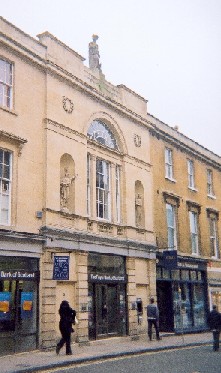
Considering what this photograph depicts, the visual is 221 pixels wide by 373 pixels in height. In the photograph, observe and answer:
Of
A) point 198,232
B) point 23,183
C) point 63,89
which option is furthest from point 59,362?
point 198,232

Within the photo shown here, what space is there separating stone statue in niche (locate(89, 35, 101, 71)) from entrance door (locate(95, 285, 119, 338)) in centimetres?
1005

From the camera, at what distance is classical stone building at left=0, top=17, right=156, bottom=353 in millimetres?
14422

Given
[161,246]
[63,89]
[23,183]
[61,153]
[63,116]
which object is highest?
[63,89]

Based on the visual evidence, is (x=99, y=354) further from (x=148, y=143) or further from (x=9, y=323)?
(x=148, y=143)

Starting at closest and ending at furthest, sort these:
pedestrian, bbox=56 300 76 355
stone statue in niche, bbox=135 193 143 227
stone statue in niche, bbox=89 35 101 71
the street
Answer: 1. the street
2. pedestrian, bbox=56 300 76 355
3. stone statue in niche, bbox=89 35 101 71
4. stone statue in niche, bbox=135 193 143 227

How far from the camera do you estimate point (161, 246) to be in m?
21.8

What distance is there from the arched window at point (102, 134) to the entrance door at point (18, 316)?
23.9ft

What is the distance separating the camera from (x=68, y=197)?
1711 centimetres

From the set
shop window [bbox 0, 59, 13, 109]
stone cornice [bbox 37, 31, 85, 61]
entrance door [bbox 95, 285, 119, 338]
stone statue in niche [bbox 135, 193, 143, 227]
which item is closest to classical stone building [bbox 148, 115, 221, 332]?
stone statue in niche [bbox 135, 193, 143, 227]

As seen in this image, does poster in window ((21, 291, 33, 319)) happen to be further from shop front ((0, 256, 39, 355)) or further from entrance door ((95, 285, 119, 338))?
entrance door ((95, 285, 119, 338))

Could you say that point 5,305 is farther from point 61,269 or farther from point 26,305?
point 61,269

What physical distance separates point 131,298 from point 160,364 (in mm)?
7420

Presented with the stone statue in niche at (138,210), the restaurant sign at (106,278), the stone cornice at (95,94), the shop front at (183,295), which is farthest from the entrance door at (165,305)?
the stone cornice at (95,94)

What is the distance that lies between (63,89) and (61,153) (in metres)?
2.69
